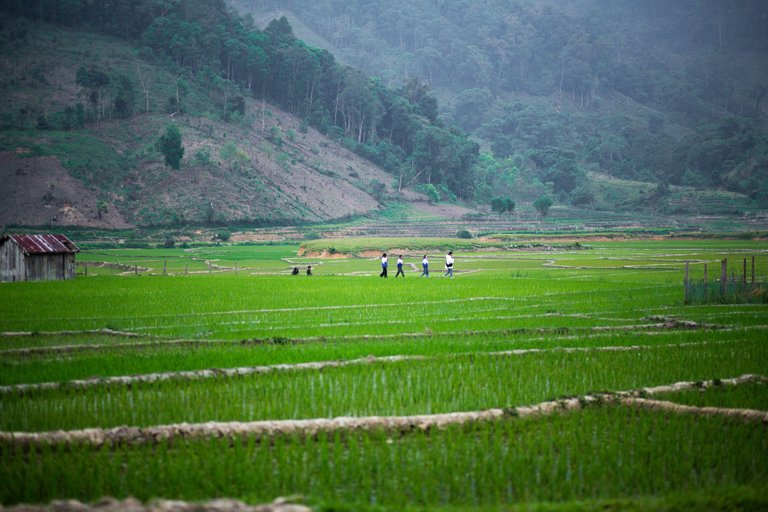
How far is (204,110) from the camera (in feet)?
310

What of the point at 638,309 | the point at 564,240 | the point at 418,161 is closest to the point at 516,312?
the point at 638,309

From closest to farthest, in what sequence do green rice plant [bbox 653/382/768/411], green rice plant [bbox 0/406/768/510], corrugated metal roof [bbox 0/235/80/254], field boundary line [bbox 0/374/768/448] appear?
1. green rice plant [bbox 0/406/768/510]
2. field boundary line [bbox 0/374/768/448]
3. green rice plant [bbox 653/382/768/411]
4. corrugated metal roof [bbox 0/235/80/254]

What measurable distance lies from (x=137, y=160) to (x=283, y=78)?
42641 mm

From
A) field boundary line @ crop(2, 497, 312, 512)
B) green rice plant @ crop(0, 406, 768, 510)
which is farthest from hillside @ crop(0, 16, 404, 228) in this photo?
field boundary line @ crop(2, 497, 312, 512)

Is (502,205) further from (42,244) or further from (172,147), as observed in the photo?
(42,244)

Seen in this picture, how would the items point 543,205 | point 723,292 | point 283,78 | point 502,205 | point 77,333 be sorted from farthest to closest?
point 283,78
point 543,205
point 502,205
point 723,292
point 77,333

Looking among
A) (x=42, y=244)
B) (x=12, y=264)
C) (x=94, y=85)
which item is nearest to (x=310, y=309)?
(x=42, y=244)

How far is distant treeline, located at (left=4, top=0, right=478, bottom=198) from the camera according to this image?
10281cm

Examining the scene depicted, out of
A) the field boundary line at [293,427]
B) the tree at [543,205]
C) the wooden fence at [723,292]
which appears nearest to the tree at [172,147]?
the tree at [543,205]

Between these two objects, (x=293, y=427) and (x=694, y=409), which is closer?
(x=293, y=427)

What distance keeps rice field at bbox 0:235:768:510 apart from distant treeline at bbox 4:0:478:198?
8422 cm

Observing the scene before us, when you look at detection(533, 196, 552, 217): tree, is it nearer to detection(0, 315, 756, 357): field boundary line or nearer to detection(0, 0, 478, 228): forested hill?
detection(0, 0, 478, 228): forested hill

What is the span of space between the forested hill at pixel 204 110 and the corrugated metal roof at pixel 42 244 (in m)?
37.9

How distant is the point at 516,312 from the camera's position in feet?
63.6
